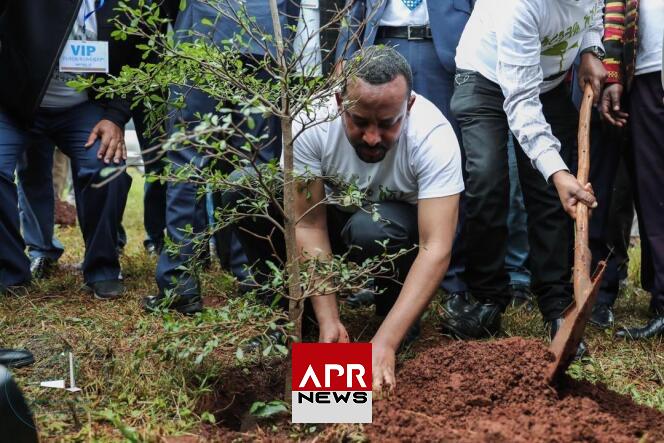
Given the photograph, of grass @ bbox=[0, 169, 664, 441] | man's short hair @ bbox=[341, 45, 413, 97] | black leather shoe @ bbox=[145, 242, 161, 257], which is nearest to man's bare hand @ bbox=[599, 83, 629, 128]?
grass @ bbox=[0, 169, 664, 441]

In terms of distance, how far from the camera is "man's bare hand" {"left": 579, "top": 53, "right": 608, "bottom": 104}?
137 inches

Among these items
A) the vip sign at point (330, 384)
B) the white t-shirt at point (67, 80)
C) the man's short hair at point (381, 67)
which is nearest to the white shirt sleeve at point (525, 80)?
the man's short hair at point (381, 67)

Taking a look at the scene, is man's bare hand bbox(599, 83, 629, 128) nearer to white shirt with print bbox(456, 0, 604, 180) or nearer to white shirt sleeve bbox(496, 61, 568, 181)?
white shirt with print bbox(456, 0, 604, 180)

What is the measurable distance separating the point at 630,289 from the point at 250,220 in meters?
2.32

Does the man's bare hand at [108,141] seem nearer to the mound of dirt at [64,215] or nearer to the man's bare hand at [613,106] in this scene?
the man's bare hand at [613,106]

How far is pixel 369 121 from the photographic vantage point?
9.22 ft

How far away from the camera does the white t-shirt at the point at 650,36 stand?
3.56 meters

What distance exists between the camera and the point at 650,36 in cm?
358

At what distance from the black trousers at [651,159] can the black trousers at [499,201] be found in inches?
13.0

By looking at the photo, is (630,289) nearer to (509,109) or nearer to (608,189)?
(608,189)

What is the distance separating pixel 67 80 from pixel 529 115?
235 centimetres

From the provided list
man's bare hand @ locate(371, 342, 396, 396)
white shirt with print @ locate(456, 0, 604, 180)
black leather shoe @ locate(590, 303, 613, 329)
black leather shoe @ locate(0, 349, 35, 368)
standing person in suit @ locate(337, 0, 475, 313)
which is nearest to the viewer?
Result: man's bare hand @ locate(371, 342, 396, 396)

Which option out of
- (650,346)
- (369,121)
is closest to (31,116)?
(369,121)

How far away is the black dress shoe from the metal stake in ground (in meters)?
0.80
